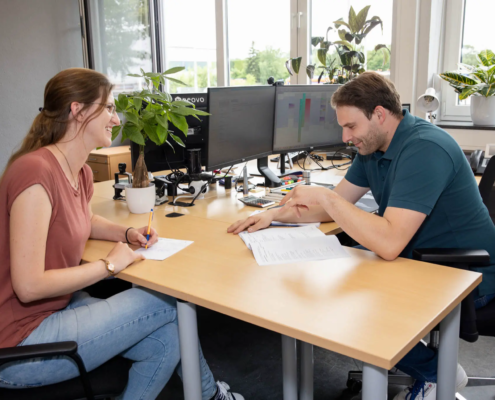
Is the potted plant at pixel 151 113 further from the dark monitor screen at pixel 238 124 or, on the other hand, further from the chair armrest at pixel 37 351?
the chair armrest at pixel 37 351

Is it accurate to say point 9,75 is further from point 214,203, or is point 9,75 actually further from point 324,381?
point 324,381

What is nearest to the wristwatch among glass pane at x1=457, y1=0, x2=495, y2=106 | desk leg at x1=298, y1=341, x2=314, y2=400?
desk leg at x1=298, y1=341, x2=314, y2=400

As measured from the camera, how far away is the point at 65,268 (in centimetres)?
131

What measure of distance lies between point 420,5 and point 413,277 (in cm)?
275

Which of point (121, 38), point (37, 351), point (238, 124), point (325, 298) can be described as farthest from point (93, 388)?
point (121, 38)

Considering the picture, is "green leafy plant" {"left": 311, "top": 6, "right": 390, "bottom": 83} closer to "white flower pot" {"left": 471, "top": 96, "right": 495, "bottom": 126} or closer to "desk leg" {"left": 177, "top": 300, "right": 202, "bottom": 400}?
"white flower pot" {"left": 471, "top": 96, "right": 495, "bottom": 126}

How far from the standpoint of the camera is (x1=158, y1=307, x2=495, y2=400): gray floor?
1.95m

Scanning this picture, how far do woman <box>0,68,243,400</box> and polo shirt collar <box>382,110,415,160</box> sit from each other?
0.90 m

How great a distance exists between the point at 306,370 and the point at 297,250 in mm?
483

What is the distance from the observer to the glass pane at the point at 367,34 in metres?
3.61

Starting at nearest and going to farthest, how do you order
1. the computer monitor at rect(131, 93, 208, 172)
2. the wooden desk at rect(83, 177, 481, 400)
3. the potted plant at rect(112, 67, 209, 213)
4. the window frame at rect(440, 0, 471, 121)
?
1. the wooden desk at rect(83, 177, 481, 400)
2. the potted plant at rect(112, 67, 209, 213)
3. the computer monitor at rect(131, 93, 208, 172)
4. the window frame at rect(440, 0, 471, 121)

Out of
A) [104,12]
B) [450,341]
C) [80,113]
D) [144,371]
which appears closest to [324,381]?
[450,341]

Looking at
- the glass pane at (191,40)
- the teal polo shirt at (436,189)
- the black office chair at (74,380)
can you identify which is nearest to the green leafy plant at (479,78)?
the teal polo shirt at (436,189)

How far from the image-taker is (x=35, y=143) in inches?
54.8
